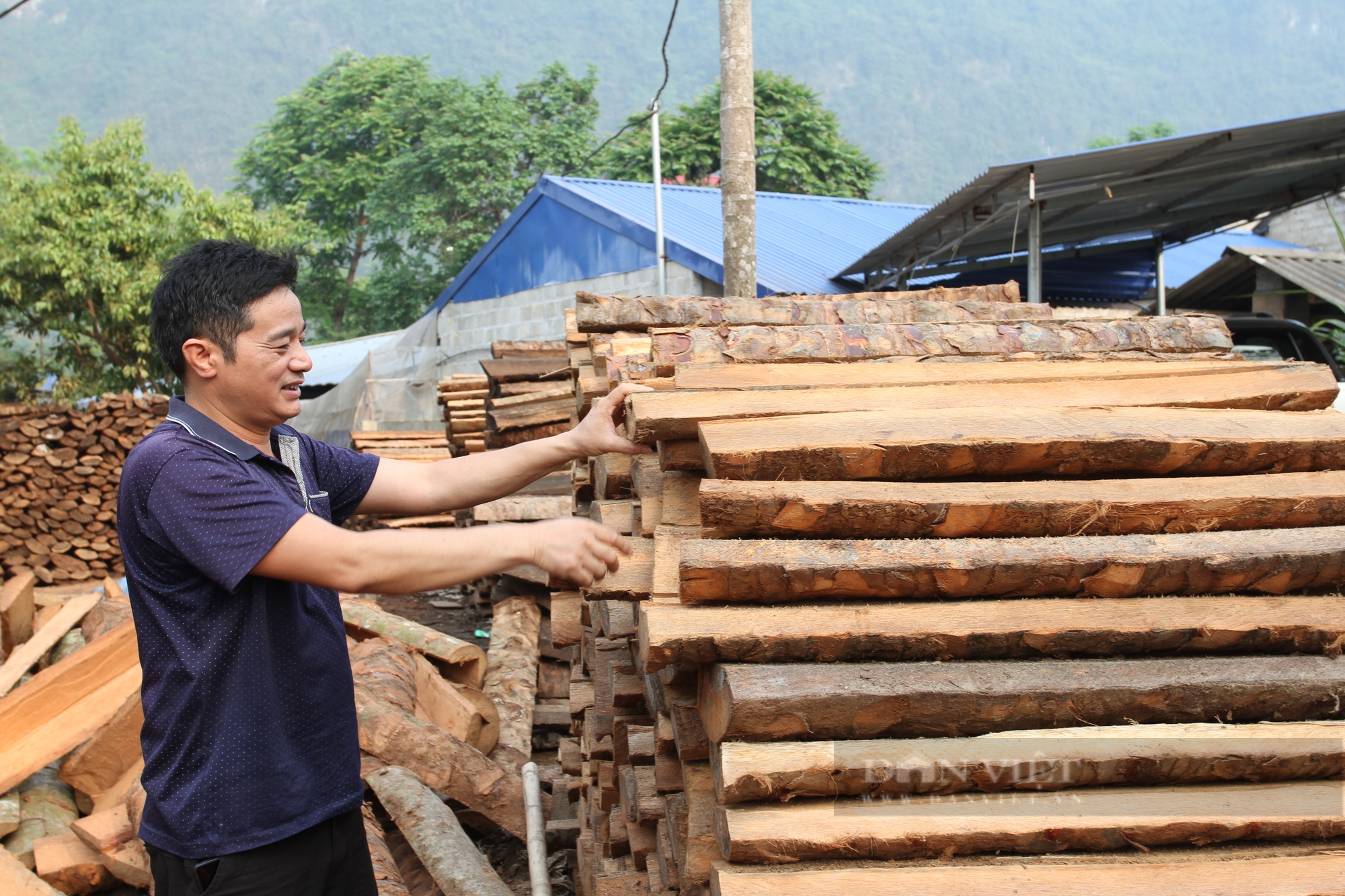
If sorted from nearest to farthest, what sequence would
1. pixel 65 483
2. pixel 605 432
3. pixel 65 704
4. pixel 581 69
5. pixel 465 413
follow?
1. pixel 605 432
2. pixel 65 704
3. pixel 465 413
4. pixel 65 483
5. pixel 581 69

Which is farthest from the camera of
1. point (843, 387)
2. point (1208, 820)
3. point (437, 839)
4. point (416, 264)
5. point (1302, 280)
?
point (416, 264)

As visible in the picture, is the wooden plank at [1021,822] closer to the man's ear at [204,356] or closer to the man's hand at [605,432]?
the man's hand at [605,432]

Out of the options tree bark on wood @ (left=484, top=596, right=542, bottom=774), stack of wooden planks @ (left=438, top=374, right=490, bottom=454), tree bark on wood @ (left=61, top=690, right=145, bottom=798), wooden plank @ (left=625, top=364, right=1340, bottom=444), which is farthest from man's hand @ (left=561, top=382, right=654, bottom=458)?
stack of wooden planks @ (left=438, top=374, right=490, bottom=454)

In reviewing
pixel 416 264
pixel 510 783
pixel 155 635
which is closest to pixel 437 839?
pixel 510 783

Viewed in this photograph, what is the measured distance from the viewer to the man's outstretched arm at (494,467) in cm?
284

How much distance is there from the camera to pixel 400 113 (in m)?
39.9

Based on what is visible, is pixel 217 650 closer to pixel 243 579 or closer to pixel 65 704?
pixel 243 579

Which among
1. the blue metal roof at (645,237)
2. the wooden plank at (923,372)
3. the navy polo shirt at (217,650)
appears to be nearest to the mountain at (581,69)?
the blue metal roof at (645,237)

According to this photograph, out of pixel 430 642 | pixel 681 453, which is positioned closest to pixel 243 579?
pixel 681 453

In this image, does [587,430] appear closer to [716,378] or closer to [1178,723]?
[716,378]

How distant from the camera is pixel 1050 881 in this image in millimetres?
1757

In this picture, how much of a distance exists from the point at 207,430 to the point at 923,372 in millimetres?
1890

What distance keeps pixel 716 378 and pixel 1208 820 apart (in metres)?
1.54

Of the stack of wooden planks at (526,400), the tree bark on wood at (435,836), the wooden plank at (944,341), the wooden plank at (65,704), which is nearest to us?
the wooden plank at (944,341)
